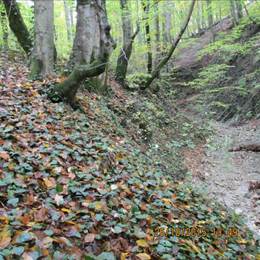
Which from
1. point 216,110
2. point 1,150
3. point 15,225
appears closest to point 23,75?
point 1,150

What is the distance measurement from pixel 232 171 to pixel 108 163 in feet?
15.7

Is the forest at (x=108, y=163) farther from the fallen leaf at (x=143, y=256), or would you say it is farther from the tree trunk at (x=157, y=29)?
the tree trunk at (x=157, y=29)

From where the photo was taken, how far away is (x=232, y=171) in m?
8.70

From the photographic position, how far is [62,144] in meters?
5.11

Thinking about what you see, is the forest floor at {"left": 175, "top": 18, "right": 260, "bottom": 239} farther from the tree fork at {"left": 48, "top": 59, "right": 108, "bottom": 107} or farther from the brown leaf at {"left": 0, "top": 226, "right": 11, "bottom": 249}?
the brown leaf at {"left": 0, "top": 226, "right": 11, "bottom": 249}

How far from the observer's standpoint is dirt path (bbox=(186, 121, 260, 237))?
6.64 m

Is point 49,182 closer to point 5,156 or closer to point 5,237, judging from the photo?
point 5,156

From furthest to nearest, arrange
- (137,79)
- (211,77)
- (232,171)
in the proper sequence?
(211,77) → (137,79) → (232,171)

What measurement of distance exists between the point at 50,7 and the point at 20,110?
3.51 m

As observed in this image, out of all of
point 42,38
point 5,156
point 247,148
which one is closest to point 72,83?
point 42,38

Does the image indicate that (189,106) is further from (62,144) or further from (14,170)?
(14,170)

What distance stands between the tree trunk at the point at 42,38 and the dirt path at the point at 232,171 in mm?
4867

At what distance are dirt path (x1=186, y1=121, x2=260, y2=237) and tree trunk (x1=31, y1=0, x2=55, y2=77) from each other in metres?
4.87
